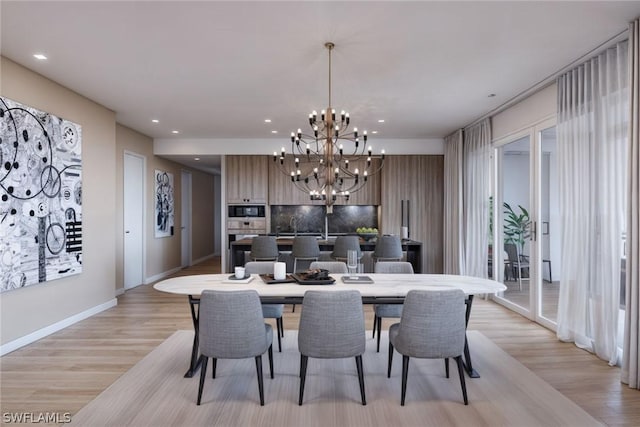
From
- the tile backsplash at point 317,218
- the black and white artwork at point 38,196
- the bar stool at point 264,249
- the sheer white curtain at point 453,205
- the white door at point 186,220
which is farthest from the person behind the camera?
the white door at point 186,220

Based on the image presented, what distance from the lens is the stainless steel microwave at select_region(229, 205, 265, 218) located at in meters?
6.95

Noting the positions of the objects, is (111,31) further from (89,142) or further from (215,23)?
(89,142)

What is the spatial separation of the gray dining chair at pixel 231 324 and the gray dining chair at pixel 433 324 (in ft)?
3.22

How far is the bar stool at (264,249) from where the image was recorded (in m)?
4.89

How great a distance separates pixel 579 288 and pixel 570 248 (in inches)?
15.4

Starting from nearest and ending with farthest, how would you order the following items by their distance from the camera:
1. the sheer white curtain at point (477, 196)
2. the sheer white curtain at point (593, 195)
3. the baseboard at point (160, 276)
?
the sheer white curtain at point (593, 195), the sheer white curtain at point (477, 196), the baseboard at point (160, 276)

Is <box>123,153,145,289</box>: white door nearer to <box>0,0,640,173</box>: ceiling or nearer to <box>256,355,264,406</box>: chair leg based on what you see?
<box>0,0,640,173</box>: ceiling

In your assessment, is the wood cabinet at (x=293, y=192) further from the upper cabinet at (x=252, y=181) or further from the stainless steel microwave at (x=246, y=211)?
the stainless steel microwave at (x=246, y=211)

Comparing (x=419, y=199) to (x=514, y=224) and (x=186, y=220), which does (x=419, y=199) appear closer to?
(x=514, y=224)

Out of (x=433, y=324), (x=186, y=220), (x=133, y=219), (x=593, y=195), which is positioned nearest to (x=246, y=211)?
(x=133, y=219)

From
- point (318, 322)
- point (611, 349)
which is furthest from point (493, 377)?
point (318, 322)

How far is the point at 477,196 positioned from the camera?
5.44m

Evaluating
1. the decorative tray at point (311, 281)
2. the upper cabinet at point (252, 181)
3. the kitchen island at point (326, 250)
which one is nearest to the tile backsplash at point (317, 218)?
the upper cabinet at point (252, 181)

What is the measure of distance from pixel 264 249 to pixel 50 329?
8.24 feet
